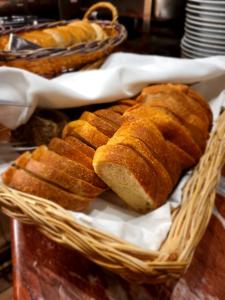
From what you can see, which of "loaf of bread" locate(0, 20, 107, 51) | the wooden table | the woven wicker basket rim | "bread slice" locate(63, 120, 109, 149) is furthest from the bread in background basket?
"loaf of bread" locate(0, 20, 107, 51)

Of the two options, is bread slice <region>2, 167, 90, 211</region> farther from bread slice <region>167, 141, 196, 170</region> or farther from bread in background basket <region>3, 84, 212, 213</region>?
bread slice <region>167, 141, 196, 170</region>

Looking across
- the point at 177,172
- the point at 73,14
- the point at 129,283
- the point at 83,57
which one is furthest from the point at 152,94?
the point at 73,14

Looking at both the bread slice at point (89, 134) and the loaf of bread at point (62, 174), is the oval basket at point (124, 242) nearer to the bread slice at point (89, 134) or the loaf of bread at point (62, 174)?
the loaf of bread at point (62, 174)

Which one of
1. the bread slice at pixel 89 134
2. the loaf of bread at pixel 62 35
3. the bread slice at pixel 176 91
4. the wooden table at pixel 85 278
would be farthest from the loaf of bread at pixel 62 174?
the loaf of bread at pixel 62 35

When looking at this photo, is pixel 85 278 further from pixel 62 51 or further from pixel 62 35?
pixel 62 35

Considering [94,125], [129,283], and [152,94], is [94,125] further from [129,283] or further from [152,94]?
[129,283]

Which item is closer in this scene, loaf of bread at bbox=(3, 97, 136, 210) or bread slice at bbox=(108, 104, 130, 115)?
loaf of bread at bbox=(3, 97, 136, 210)

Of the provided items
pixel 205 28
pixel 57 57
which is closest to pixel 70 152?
pixel 57 57

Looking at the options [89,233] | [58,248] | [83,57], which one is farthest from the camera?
[83,57]
